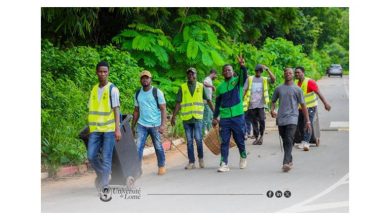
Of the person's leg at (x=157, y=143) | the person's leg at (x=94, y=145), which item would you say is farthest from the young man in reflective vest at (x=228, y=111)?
the person's leg at (x=94, y=145)

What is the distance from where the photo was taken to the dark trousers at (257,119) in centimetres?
1591

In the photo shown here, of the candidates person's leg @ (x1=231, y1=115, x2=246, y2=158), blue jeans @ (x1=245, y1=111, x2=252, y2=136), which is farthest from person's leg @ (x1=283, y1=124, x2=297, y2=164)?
blue jeans @ (x1=245, y1=111, x2=252, y2=136)

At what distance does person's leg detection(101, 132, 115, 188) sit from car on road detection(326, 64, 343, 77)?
685 inches

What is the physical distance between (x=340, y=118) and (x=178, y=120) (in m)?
4.58

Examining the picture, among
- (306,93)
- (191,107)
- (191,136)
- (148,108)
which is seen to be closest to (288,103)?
(191,107)

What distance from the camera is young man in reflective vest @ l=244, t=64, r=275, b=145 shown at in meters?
15.8

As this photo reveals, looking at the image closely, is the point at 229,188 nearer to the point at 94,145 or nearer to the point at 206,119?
the point at 94,145

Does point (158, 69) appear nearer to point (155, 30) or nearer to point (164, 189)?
point (155, 30)

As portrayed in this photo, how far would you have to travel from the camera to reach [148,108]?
462 inches

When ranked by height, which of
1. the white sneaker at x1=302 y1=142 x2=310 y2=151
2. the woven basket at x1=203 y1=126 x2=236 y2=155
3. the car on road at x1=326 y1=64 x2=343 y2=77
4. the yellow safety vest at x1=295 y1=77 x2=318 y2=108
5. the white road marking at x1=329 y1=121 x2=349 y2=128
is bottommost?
the white sneaker at x1=302 y1=142 x2=310 y2=151

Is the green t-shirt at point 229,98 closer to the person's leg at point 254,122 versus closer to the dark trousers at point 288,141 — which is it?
the dark trousers at point 288,141

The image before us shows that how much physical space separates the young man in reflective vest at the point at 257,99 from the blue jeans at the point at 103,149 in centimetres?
581
